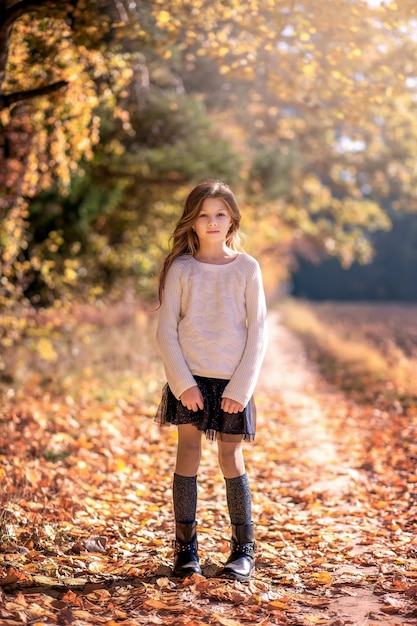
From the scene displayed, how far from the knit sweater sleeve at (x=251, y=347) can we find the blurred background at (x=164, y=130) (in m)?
0.79

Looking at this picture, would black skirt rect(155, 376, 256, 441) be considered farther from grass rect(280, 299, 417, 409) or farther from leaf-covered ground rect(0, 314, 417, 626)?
grass rect(280, 299, 417, 409)

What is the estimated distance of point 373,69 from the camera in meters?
7.63

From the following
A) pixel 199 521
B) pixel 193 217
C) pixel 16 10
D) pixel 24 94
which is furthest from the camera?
pixel 199 521

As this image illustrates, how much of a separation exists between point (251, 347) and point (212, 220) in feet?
2.34

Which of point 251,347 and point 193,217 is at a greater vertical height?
point 193,217

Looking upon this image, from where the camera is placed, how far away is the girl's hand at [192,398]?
3541 millimetres

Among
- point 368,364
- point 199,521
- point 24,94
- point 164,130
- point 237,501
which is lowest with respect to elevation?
point 368,364

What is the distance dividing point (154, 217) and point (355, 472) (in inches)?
338

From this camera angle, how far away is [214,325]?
3648 mm

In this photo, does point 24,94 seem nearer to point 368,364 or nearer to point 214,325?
point 214,325

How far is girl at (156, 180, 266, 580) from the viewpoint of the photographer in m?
3.60

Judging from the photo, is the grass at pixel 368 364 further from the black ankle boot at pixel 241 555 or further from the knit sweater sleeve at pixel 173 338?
the knit sweater sleeve at pixel 173 338

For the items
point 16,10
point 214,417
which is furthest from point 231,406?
point 16,10

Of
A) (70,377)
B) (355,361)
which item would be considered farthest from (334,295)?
(70,377)
